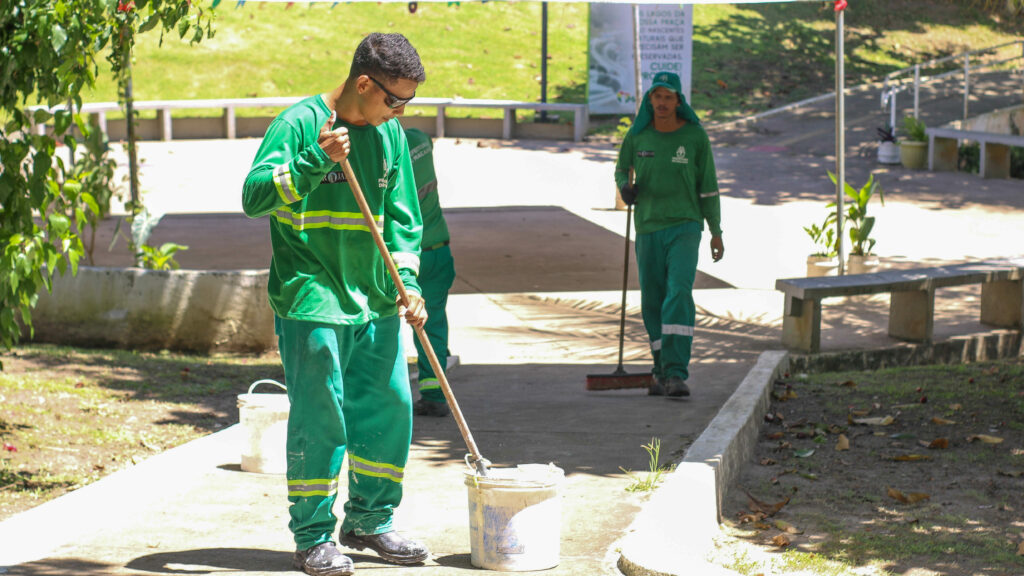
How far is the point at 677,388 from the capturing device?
24.0 feet

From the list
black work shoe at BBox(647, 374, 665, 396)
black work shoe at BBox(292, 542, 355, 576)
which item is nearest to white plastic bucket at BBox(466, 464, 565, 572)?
black work shoe at BBox(292, 542, 355, 576)

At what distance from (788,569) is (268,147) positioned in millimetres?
2379

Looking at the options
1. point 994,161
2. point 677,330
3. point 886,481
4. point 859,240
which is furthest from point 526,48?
point 886,481

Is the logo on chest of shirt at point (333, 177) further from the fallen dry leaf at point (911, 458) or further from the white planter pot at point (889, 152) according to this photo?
the white planter pot at point (889, 152)

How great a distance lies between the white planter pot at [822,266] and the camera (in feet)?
37.0

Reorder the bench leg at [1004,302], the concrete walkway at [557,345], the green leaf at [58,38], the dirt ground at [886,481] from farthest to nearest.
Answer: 1. the bench leg at [1004,302]
2. the green leaf at [58,38]
3. the dirt ground at [886,481]
4. the concrete walkway at [557,345]

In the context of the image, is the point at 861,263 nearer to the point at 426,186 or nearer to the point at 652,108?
the point at 652,108

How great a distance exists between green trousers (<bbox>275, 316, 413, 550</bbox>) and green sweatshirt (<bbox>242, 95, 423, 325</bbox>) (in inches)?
2.9

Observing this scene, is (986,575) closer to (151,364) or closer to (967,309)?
(151,364)

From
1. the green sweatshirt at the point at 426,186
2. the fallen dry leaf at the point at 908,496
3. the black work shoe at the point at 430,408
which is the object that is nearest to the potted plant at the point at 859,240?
the green sweatshirt at the point at 426,186

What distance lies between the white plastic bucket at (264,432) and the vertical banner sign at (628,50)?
15529mm

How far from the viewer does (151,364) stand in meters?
8.30

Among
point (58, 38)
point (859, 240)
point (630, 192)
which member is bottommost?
point (859, 240)

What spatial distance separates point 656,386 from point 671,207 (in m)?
1.08
